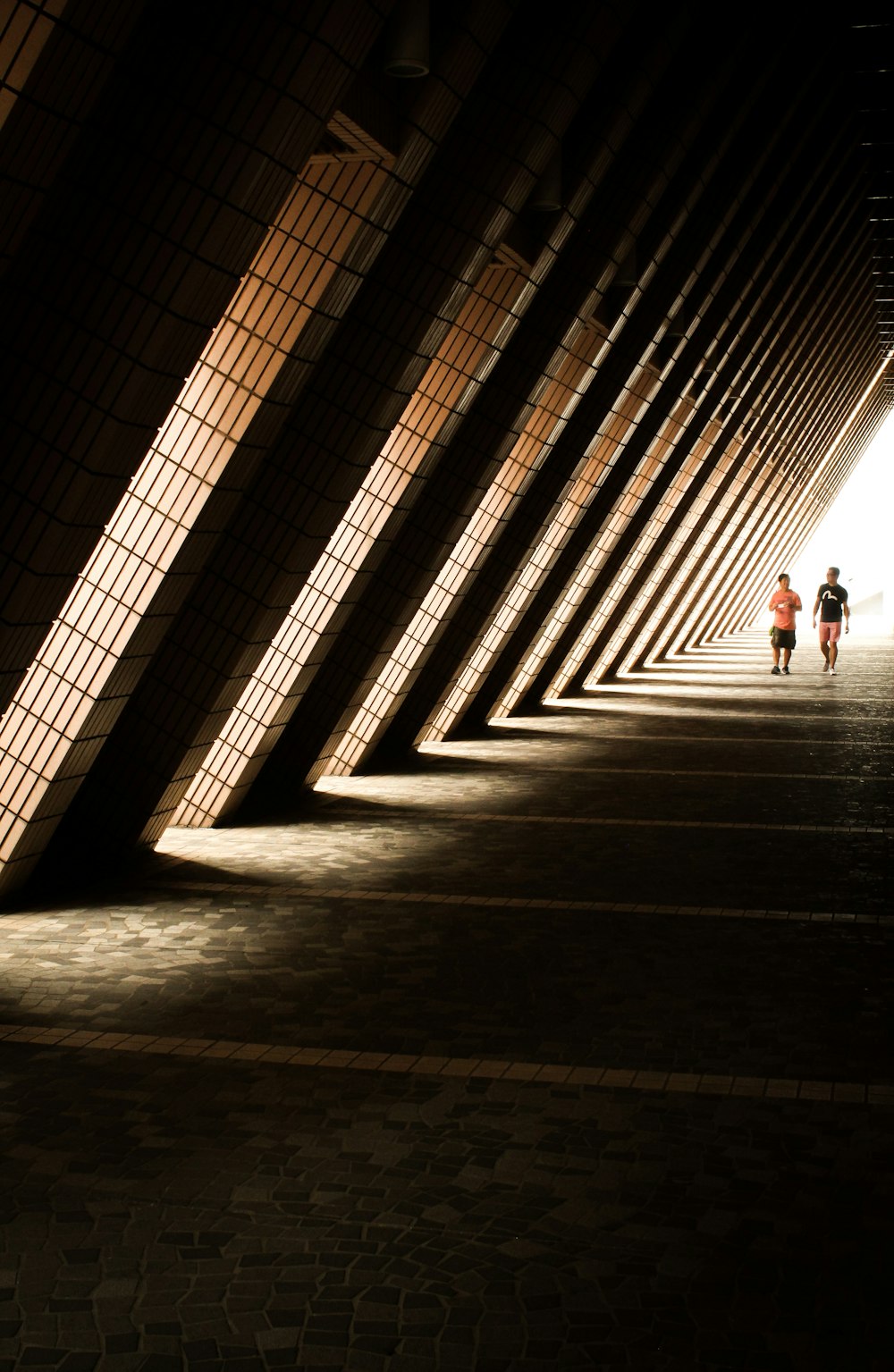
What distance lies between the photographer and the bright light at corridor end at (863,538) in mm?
76500

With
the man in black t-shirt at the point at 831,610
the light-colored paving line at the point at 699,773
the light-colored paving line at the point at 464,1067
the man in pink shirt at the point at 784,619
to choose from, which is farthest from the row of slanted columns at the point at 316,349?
the man in black t-shirt at the point at 831,610

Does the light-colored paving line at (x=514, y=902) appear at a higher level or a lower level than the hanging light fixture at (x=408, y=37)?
lower

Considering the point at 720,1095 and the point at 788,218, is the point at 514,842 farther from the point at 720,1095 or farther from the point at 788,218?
the point at 788,218

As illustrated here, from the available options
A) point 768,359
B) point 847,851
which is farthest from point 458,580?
point 768,359

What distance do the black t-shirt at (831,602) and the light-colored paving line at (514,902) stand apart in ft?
62.8

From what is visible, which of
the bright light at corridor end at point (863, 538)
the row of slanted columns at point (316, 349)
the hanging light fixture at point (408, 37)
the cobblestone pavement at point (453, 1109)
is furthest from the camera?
the bright light at corridor end at point (863, 538)

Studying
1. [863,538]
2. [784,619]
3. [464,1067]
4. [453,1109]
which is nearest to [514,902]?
[464,1067]

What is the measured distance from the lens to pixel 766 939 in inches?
296

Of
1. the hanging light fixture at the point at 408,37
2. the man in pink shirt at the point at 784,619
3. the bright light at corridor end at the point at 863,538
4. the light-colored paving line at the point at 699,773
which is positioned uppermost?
the bright light at corridor end at the point at 863,538

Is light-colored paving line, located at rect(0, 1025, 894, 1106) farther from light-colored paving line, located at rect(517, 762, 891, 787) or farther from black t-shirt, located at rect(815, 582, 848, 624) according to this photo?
black t-shirt, located at rect(815, 582, 848, 624)

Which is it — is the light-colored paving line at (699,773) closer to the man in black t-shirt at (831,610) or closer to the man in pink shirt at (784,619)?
the man in black t-shirt at (831,610)

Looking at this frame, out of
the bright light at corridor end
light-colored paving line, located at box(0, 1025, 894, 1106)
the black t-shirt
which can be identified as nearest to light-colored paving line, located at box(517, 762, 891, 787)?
light-colored paving line, located at box(0, 1025, 894, 1106)

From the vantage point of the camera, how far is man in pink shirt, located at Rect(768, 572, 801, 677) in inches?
1046

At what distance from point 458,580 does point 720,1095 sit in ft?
31.7
